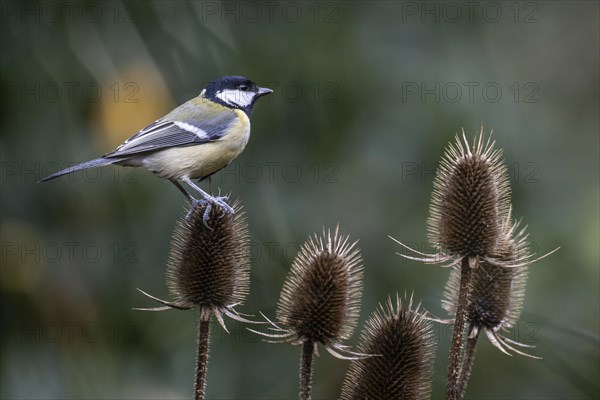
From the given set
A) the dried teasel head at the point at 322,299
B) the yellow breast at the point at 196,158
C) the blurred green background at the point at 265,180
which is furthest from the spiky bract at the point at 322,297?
the blurred green background at the point at 265,180

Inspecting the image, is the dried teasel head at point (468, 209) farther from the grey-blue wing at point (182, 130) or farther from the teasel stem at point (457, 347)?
the grey-blue wing at point (182, 130)

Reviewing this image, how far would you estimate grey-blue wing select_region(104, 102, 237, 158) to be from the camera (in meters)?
5.14

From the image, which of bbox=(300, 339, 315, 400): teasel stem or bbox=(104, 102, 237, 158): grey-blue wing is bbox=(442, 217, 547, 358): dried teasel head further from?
bbox=(104, 102, 237, 158): grey-blue wing

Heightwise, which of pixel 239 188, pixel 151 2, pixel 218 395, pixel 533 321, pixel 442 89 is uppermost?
pixel 151 2

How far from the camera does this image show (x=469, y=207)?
3475 mm

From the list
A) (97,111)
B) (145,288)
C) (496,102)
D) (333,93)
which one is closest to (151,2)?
(97,111)

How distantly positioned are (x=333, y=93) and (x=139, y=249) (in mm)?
2091

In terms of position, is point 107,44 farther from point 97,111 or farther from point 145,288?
point 145,288

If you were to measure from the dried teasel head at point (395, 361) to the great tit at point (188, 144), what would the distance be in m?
1.93

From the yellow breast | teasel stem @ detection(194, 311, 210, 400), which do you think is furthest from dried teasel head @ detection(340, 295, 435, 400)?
the yellow breast

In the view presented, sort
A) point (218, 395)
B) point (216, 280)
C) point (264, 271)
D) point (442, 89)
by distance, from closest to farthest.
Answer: point (216, 280) → point (218, 395) → point (264, 271) → point (442, 89)

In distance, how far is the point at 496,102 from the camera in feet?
24.6

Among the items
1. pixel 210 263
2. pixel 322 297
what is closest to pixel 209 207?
pixel 210 263

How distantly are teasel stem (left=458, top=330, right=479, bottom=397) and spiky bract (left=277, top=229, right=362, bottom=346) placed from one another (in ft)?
1.51
